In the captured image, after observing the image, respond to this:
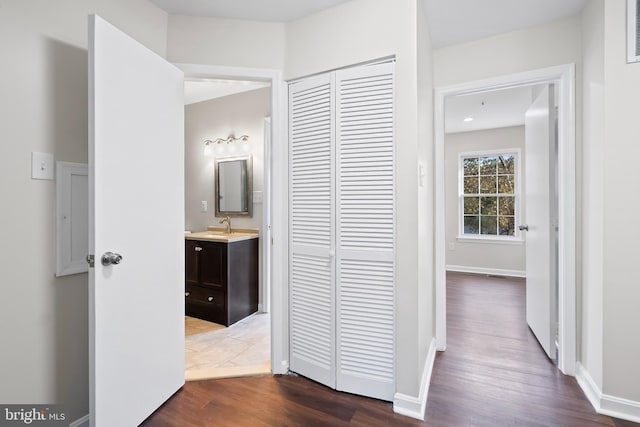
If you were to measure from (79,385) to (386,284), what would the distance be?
169cm

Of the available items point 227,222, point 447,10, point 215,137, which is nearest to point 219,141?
point 215,137

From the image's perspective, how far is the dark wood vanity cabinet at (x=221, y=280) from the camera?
305cm

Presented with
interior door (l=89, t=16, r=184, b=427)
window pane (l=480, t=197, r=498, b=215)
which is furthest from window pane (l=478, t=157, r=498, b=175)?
interior door (l=89, t=16, r=184, b=427)

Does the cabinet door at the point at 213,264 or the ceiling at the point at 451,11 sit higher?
the ceiling at the point at 451,11

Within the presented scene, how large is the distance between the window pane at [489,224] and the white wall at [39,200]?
5717 mm

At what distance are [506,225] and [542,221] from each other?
322 cm

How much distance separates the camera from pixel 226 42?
2104 mm

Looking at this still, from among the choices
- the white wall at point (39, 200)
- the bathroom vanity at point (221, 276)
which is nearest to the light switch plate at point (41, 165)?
the white wall at point (39, 200)

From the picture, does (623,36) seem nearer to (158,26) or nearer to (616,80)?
(616,80)

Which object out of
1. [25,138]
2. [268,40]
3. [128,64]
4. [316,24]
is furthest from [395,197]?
[25,138]

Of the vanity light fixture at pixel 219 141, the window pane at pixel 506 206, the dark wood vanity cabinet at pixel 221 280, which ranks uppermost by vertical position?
the vanity light fixture at pixel 219 141

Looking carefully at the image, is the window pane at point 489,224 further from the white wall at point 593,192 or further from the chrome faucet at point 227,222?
the chrome faucet at point 227,222

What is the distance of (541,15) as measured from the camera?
2.11 meters

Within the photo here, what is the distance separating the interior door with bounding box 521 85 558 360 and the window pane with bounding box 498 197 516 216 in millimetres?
2698
